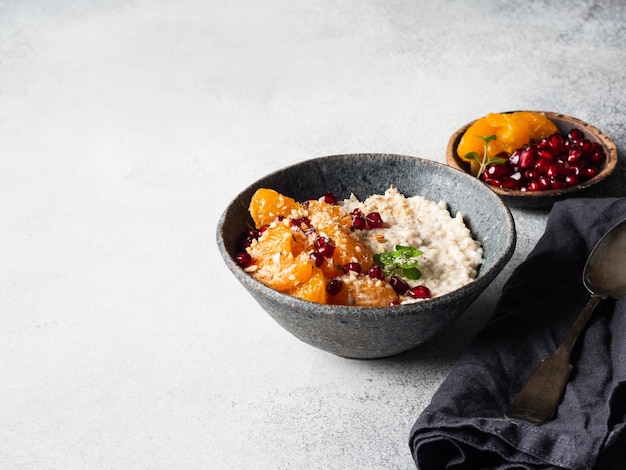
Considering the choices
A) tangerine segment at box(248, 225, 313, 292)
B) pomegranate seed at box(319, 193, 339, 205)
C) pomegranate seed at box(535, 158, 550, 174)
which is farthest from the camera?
pomegranate seed at box(535, 158, 550, 174)

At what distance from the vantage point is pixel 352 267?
2186 mm

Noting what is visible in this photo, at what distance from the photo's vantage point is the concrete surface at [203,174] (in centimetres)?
220

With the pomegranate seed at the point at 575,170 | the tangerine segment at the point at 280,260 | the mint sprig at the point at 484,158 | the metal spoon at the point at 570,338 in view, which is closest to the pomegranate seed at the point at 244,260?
the tangerine segment at the point at 280,260

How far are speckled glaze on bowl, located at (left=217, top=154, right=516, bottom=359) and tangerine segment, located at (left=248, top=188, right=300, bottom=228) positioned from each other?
5cm

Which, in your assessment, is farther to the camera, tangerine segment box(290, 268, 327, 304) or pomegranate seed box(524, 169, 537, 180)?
pomegranate seed box(524, 169, 537, 180)

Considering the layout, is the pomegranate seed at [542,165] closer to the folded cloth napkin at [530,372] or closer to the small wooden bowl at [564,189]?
the small wooden bowl at [564,189]

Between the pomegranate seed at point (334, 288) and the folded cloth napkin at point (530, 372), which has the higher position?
the pomegranate seed at point (334, 288)

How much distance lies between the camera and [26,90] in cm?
432

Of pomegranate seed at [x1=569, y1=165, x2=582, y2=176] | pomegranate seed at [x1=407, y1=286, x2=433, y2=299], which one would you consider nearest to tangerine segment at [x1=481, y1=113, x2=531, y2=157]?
pomegranate seed at [x1=569, y1=165, x2=582, y2=176]

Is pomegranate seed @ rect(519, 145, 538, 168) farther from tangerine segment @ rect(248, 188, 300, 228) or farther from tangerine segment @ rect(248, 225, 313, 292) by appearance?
tangerine segment @ rect(248, 225, 313, 292)

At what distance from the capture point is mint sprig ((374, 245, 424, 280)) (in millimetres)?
2201

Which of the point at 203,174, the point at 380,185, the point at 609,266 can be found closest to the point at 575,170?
the point at 609,266

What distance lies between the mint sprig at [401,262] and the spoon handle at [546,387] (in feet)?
1.39

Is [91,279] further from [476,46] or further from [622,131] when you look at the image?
[476,46]
